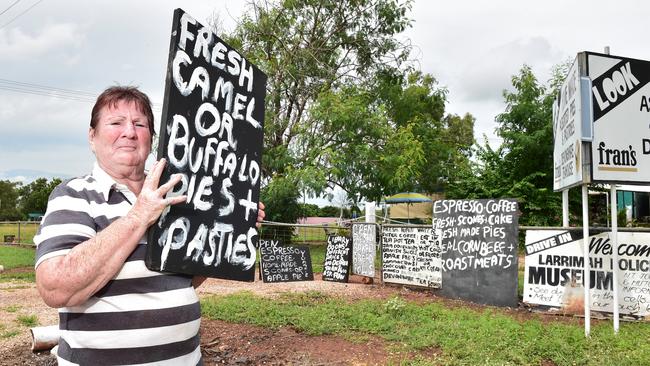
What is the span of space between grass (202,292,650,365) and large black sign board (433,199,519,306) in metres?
0.64

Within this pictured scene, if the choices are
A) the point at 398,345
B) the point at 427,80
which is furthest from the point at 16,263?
the point at 427,80

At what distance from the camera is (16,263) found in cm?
1524

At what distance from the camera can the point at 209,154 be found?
2.20 m

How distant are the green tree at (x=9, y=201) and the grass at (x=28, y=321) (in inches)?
2589

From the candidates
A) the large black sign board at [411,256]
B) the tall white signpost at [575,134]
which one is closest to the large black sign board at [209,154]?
the tall white signpost at [575,134]

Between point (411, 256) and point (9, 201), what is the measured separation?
227 feet

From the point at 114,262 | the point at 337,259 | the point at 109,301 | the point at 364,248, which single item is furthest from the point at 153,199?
the point at 337,259

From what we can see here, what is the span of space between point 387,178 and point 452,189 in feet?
16.1

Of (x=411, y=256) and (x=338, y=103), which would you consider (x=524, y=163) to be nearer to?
(x=338, y=103)

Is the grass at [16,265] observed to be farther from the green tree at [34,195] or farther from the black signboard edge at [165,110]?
the green tree at [34,195]

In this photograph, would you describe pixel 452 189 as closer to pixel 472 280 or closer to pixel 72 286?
pixel 472 280

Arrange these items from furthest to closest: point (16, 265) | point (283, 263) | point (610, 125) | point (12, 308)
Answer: point (16, 265)
point (283, 263)
point (12, 308)
point (610, 125)

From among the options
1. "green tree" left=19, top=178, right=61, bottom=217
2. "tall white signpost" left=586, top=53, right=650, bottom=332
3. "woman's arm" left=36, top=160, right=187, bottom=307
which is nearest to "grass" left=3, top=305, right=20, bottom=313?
"woman's arm" left=36, top=160, right=187, bottom=307

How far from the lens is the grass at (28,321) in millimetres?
6612
